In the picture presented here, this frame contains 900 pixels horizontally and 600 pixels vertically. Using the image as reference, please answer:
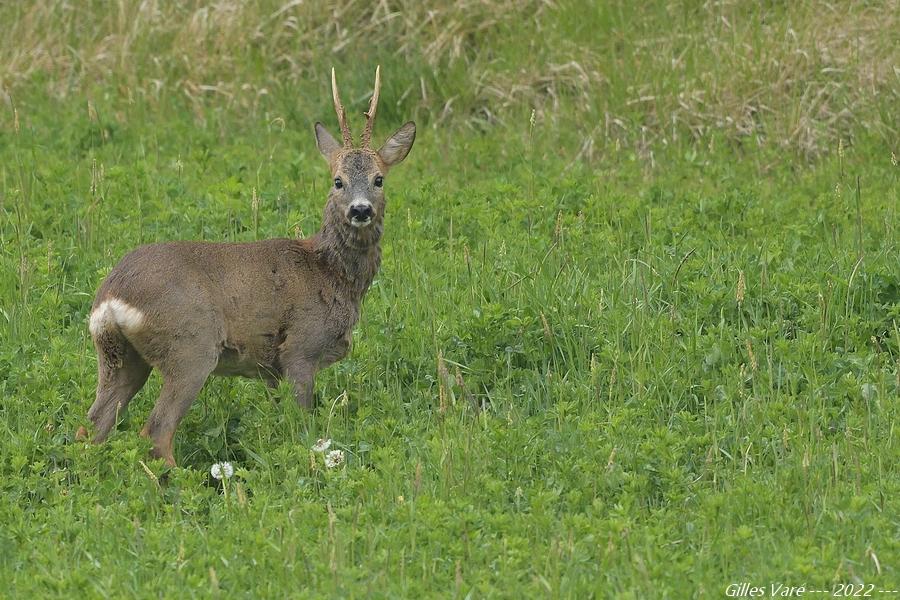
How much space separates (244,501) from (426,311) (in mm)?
2080

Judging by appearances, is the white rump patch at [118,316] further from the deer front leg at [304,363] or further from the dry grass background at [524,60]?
the dry grass background at [524,60]

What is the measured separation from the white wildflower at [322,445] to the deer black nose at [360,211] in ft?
3.56

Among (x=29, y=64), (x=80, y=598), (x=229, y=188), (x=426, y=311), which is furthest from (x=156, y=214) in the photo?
(x=80, y=598)

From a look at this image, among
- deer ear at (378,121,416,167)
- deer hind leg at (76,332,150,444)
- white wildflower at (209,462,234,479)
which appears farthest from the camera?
deer ear at (378,121,416,167)

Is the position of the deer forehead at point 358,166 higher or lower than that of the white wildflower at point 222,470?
higher

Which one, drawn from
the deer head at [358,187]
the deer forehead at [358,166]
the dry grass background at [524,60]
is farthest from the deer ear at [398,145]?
the dry grass background at [524,60]

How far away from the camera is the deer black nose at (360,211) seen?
6.59m

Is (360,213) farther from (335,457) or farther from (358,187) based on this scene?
(335,457)

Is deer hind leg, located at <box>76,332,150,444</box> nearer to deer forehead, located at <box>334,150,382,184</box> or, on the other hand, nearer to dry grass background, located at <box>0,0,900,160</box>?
deer forehead, located at <box>334,150,382,184</box>

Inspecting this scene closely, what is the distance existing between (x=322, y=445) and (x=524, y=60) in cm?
499

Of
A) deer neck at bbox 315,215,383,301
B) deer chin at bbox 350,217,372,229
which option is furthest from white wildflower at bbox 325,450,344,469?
deer chin at bbox 350,217,372,229

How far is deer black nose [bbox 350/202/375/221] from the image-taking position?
6.59m

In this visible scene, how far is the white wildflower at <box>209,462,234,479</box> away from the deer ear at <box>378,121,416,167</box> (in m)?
1.87

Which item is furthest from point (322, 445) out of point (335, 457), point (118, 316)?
point (118, 316)
